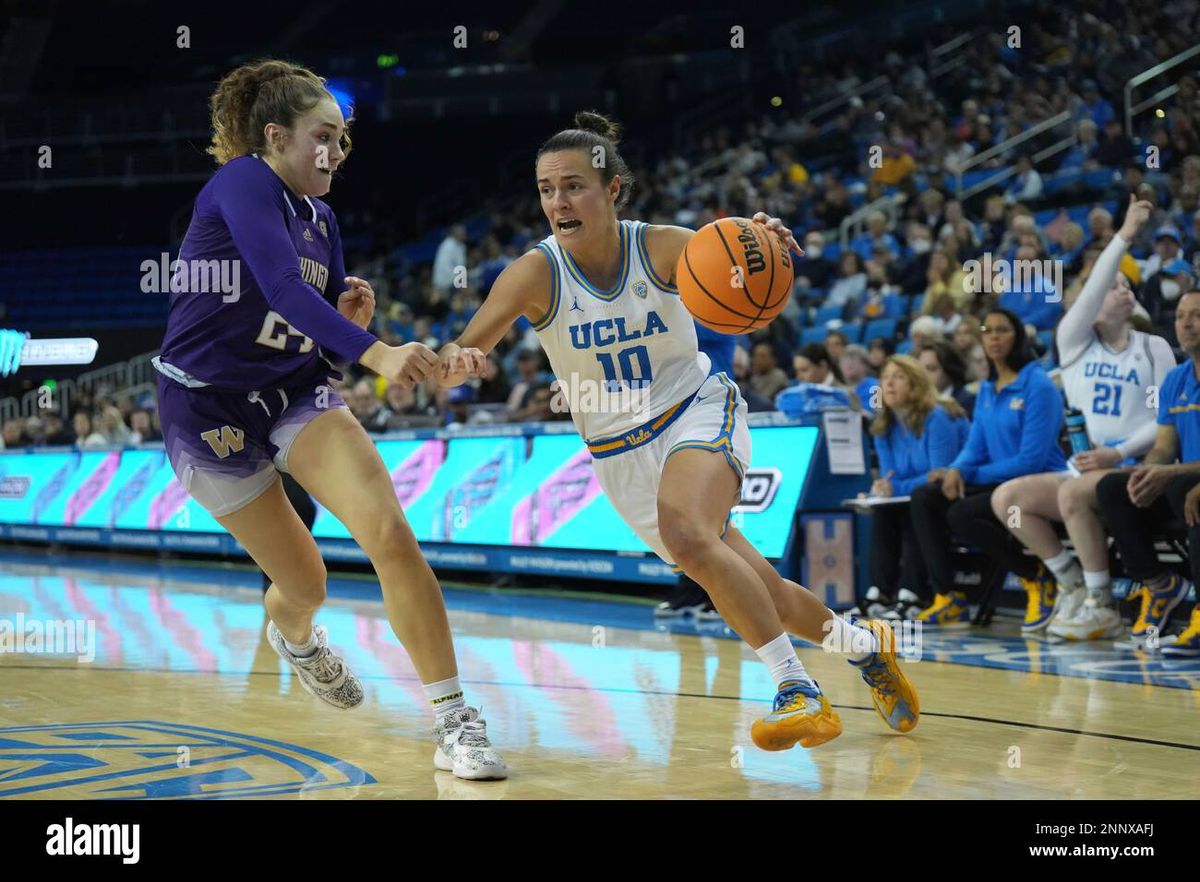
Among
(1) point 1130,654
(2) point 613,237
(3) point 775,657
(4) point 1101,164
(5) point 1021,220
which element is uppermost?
(4) point 1101,164

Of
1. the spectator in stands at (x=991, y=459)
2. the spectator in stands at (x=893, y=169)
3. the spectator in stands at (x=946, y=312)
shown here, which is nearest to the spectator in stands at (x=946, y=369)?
the spectator in stands at (x=991, y=459)

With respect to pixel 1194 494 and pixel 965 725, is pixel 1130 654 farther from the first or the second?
pixel 965 725

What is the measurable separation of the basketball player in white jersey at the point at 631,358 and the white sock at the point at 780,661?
23 centimetres

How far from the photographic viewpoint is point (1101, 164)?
43.9 feet

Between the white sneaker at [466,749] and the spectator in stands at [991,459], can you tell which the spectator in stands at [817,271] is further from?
the white sneaker at [466,749]

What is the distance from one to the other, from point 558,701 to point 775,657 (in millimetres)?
1494

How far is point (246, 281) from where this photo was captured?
158 inches

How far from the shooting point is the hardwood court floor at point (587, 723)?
3.67 metres

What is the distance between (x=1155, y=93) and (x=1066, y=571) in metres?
8.59

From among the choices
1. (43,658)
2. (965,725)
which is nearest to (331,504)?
(965,725)

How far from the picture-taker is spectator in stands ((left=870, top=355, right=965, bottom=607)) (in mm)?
8023

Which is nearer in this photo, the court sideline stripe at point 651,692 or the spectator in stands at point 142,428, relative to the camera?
the court sideline stripe at point 651,692

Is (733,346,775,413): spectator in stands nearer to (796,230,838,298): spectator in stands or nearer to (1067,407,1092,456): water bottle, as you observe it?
(1067,407,1092,456): water bottle

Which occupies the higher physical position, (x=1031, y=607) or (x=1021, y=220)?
(x=1021, y=220)
